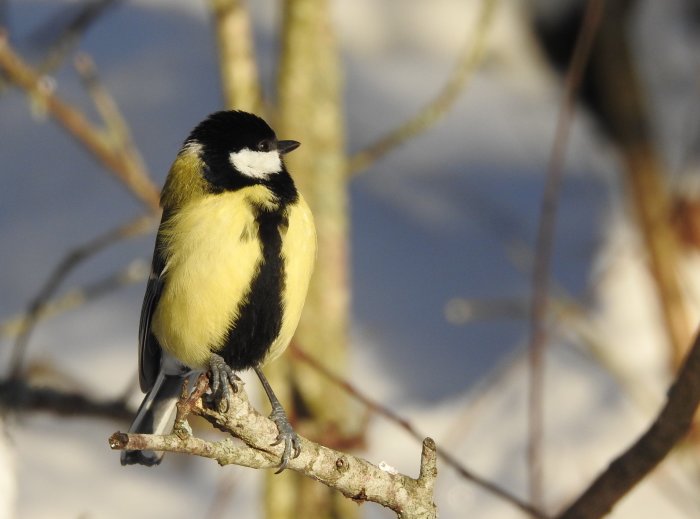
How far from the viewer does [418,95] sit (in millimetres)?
4855

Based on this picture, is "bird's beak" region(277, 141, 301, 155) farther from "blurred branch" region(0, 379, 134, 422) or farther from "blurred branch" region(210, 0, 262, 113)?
"blurred branch" region(0, 379, 134, 422)

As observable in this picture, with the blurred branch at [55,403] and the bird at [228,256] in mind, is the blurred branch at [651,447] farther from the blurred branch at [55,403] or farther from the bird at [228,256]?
the blurred branch at [55,403]

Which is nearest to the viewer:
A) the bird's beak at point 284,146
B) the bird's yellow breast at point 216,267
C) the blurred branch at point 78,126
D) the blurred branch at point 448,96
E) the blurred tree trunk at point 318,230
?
the bird's yellow breast at point 216,267

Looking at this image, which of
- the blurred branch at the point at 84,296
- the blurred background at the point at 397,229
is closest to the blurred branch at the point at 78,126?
the blurred background at the point at 397,229

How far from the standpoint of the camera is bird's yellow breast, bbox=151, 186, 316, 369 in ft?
5.98

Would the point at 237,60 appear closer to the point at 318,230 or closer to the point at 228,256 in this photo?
the point at 318,230

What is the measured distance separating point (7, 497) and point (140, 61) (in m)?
3.32

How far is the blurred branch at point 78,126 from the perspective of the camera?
2.61 m

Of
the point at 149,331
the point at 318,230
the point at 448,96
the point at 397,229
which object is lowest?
the point at 397,229

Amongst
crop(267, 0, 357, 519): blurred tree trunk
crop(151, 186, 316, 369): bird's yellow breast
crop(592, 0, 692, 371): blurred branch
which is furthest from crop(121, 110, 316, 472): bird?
crop(592, 0, 692, 371): blurred branch

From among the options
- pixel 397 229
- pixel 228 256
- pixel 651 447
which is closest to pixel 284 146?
pixel 228 256

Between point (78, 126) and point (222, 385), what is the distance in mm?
1343

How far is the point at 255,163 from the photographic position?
2.01 m

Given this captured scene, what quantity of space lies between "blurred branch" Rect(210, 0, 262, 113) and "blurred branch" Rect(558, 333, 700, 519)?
4.86 feet
